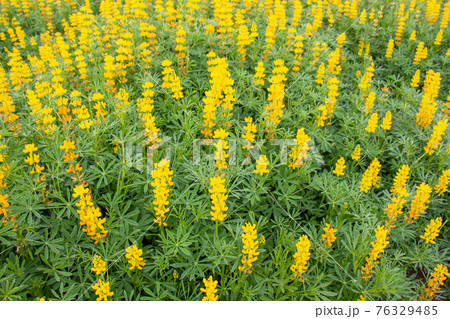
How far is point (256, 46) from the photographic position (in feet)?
13.7

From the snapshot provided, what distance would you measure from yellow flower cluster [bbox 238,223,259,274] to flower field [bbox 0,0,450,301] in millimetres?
15

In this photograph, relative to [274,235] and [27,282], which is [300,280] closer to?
[274,235]

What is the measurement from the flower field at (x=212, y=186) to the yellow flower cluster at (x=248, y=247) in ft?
0.05

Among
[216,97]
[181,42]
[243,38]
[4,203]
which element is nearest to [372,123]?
[216,97]

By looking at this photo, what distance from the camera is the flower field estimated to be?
226 cm

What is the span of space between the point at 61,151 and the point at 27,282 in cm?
98

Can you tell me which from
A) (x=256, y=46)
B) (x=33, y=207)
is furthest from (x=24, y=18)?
(x=33, y=207)

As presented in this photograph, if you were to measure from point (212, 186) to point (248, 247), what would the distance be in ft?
1.92

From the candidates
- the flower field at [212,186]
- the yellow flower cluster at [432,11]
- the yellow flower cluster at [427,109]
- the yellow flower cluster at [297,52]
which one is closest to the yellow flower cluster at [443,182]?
the flower field at [212,186]

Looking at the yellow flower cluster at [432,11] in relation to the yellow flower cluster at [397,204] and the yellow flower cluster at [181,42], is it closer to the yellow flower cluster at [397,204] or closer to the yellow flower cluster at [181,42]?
the yellow flower cluster at [397,204]

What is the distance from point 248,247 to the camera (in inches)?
81.8

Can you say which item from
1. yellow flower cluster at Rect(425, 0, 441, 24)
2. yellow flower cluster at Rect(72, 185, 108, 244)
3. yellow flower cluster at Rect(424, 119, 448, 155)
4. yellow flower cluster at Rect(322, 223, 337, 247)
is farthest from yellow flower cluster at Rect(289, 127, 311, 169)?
yellow flower cluster at Rect(425, 0, 441, 24)

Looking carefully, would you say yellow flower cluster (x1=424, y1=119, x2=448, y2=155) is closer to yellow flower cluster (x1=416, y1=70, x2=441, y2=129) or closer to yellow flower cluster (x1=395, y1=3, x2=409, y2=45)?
yellow flower cluster (x1=416, y1=70, x2=441, y2=129)

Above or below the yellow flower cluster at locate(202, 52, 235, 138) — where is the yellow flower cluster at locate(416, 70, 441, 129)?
below
